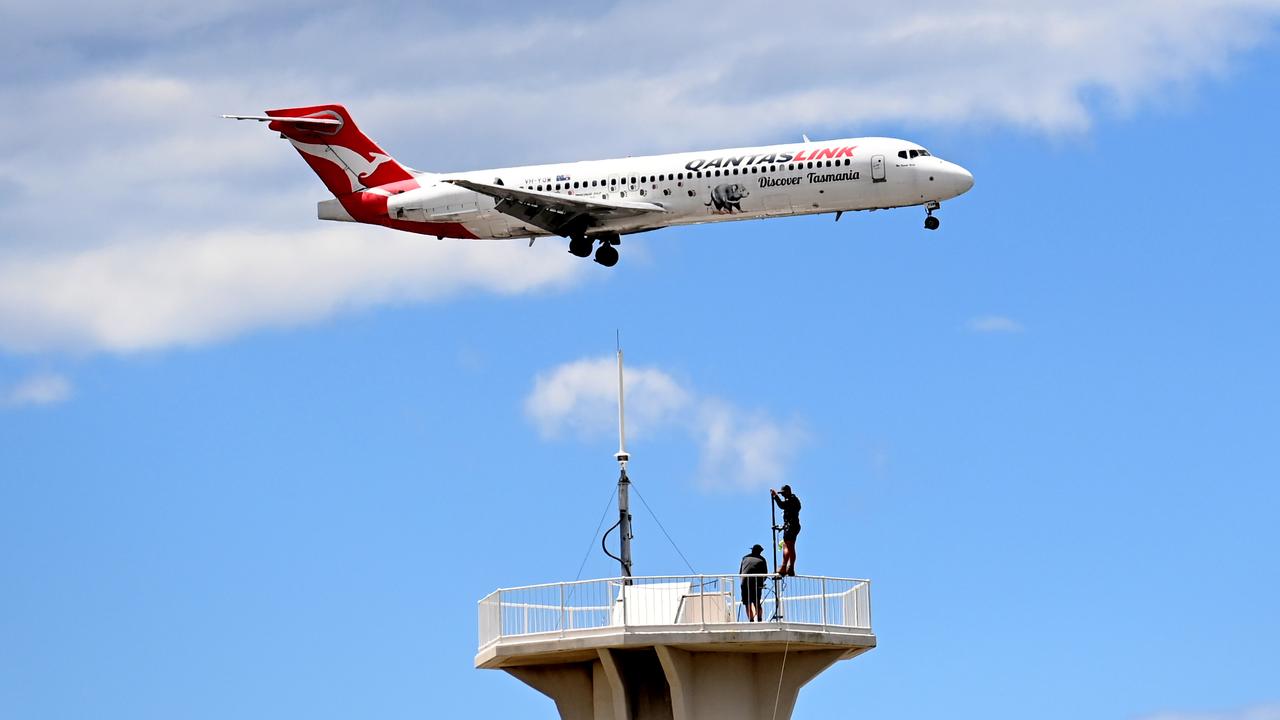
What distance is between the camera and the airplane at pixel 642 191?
63.0 metres

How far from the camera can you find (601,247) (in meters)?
66.8

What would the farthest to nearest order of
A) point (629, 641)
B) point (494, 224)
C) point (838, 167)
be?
point (494, 224) → point (838, 167) → point (629, 641)

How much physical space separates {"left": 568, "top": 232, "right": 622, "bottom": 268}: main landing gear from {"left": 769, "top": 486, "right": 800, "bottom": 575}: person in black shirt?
3549 centimetres

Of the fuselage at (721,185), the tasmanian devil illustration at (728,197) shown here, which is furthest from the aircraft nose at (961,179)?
the tasmanian devil illustration at (728,197)

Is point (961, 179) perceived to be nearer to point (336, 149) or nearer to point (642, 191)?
point (642, 191)

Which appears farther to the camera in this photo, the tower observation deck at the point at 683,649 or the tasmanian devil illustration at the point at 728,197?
the tasmanian devil illustration at the point at 728,197

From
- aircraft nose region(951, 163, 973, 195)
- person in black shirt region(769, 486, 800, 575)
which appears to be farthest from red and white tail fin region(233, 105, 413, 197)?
person in black shirt region(769, 486, 800, 575)

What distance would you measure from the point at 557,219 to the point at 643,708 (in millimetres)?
36550

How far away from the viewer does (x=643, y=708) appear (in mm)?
31141

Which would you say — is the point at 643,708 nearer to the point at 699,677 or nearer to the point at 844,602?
the point at 699,677

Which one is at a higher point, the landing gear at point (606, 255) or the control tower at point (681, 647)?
the landing gear at point (606, 255)

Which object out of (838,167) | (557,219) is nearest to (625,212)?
(557,219)

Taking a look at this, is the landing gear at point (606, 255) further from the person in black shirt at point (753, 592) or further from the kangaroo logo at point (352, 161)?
the person in black shirt at point (753, 592)

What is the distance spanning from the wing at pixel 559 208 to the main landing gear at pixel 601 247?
0.33 meters
